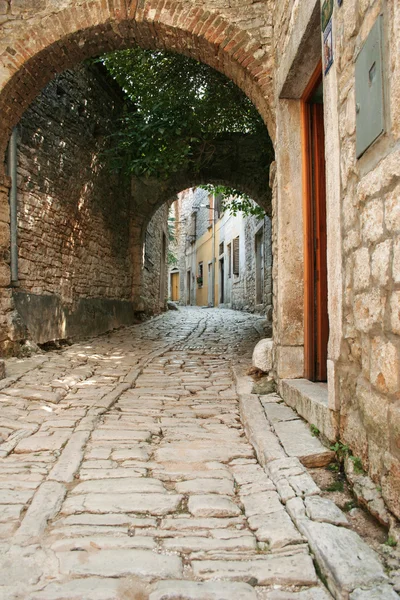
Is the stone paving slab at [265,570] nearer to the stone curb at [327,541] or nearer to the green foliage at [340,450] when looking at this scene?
the stone curb at [327,541]

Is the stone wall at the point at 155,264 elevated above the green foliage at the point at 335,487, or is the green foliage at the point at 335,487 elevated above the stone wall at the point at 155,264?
the stone wall at the point at 155,264

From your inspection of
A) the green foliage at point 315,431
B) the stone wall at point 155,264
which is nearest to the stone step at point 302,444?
the green foliage at point 315,431

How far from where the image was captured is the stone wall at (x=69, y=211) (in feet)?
19.4

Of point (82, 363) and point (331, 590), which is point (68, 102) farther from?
point (331, 590)

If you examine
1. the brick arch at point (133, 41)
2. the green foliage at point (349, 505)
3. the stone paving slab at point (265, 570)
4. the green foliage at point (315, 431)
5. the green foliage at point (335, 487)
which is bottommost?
the stone paving slab at point (265, 570)

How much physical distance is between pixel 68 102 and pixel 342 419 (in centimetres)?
657

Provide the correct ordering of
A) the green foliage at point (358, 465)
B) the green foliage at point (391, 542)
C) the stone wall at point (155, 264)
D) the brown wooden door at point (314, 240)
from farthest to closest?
the stone wall at point (155, 264) < the brown wooden door at point (314, 240) < the green foliage at point (358, 465) < the green foliage at point (391, 542)

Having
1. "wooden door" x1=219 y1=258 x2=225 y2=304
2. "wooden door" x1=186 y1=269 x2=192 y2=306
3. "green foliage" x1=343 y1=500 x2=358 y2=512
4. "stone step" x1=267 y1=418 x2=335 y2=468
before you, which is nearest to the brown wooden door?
"stone step" x1=267 y1=418 x2=335 y2=468

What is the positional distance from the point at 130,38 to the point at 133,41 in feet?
0.18

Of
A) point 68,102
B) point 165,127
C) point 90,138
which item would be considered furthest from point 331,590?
point 90,138

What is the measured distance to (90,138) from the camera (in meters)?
7.93

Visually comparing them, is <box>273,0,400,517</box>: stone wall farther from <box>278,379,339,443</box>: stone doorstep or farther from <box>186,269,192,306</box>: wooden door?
<box>186,269,192,306</box>: wooden door

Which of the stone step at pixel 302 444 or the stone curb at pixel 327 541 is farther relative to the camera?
the stone step at pixel 302 444

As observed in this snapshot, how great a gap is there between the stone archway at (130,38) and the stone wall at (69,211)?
112 cm
